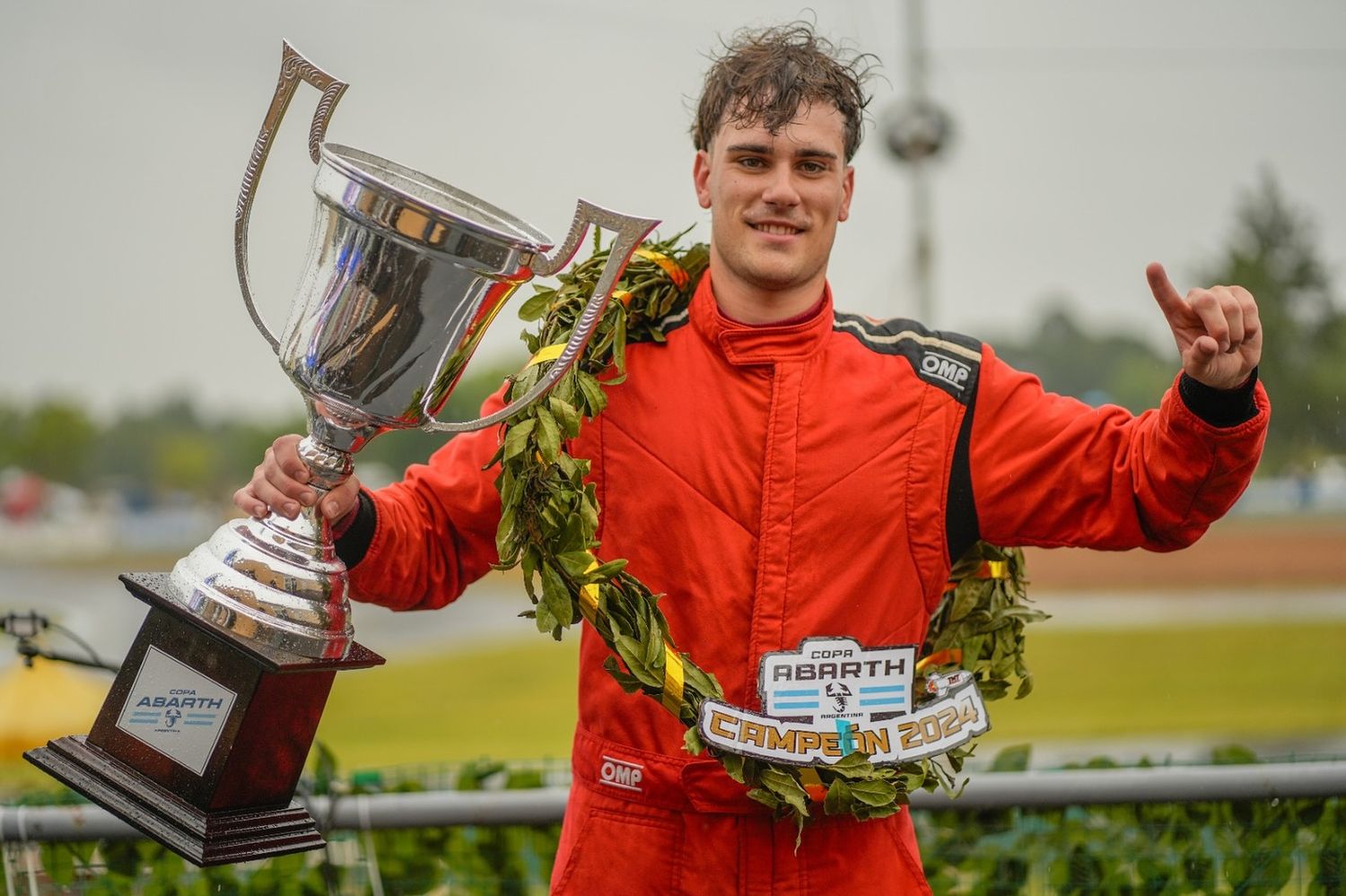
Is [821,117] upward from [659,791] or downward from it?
upward

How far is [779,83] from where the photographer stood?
2.31 metres

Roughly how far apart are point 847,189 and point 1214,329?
2.32ft

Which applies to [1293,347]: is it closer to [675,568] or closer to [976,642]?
[976,642]

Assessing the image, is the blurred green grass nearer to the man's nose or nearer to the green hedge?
Answer: the green hedge

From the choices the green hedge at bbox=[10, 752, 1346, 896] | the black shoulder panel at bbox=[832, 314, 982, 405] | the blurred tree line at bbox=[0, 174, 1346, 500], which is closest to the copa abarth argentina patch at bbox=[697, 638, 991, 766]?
the black shoulder panel at bbox=[832, 314, 982, 405]

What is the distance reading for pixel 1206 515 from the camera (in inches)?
87.7

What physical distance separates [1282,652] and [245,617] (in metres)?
15.2

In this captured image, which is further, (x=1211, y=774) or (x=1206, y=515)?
(x=1211, y=774)

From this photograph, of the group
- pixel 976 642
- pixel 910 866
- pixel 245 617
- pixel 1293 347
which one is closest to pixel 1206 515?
pixel 976 642

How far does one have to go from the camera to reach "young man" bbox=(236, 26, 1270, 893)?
2238mm

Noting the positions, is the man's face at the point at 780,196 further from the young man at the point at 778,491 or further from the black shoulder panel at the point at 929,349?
the black shoulder panel at the point at 929,349

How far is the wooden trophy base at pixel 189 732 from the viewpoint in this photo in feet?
6.36

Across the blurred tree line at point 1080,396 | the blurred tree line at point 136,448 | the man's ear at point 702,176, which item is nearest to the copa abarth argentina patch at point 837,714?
the man's ear at point 702,176

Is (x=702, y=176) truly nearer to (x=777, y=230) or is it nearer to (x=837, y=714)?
(x=777, y=230)
